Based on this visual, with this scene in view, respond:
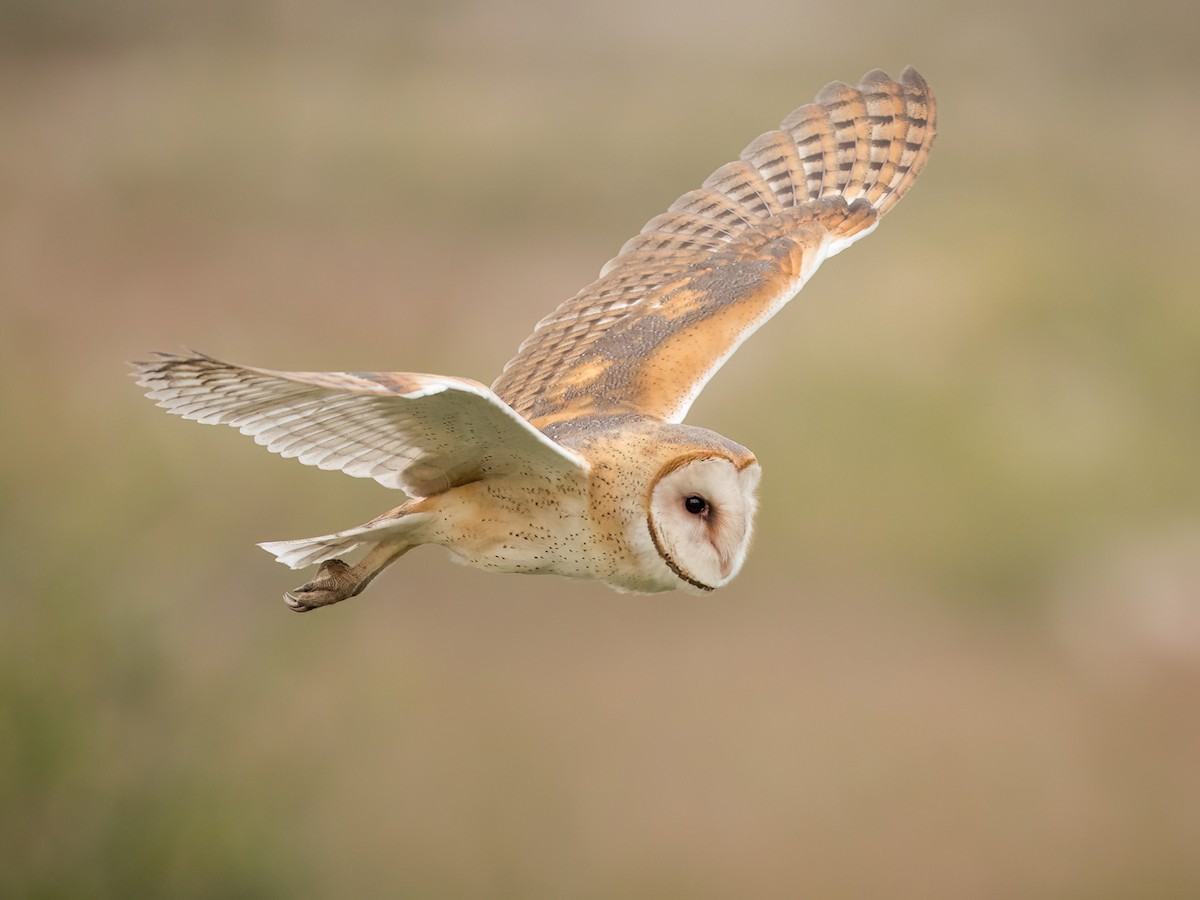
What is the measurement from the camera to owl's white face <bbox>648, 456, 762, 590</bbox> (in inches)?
151

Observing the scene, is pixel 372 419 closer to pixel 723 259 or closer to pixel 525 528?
pixel 525 528

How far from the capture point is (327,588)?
403 cm

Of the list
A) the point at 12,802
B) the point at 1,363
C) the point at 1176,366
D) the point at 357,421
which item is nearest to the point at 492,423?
the point at 357,421

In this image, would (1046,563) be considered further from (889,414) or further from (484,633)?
(484,633)

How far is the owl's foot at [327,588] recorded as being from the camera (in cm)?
402

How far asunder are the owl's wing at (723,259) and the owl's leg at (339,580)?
595 millimetres

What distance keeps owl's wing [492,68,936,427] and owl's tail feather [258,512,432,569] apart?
0.60m

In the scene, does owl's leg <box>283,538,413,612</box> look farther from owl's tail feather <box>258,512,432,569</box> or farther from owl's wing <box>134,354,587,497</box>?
owl's wing <box>134,354,587,497</box>

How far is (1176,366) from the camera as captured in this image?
2078 centimetres

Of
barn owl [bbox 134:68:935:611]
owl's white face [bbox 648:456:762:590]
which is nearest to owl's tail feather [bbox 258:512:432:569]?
barn owl [bbox 134:68:935:611]

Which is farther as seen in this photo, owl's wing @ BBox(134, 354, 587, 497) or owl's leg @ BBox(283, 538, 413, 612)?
owl's leg @ BBox(283, 538, 413, 612)

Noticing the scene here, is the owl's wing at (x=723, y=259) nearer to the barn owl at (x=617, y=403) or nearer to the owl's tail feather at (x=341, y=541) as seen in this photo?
the barn owl at (x=617, y=403)

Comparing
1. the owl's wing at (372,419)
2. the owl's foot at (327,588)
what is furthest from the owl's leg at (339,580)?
the owl's wing at (372,419)

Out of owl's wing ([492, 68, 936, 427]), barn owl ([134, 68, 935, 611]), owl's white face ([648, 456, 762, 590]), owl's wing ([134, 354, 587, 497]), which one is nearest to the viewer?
owl's wing ([134, 354, 587, 497])
